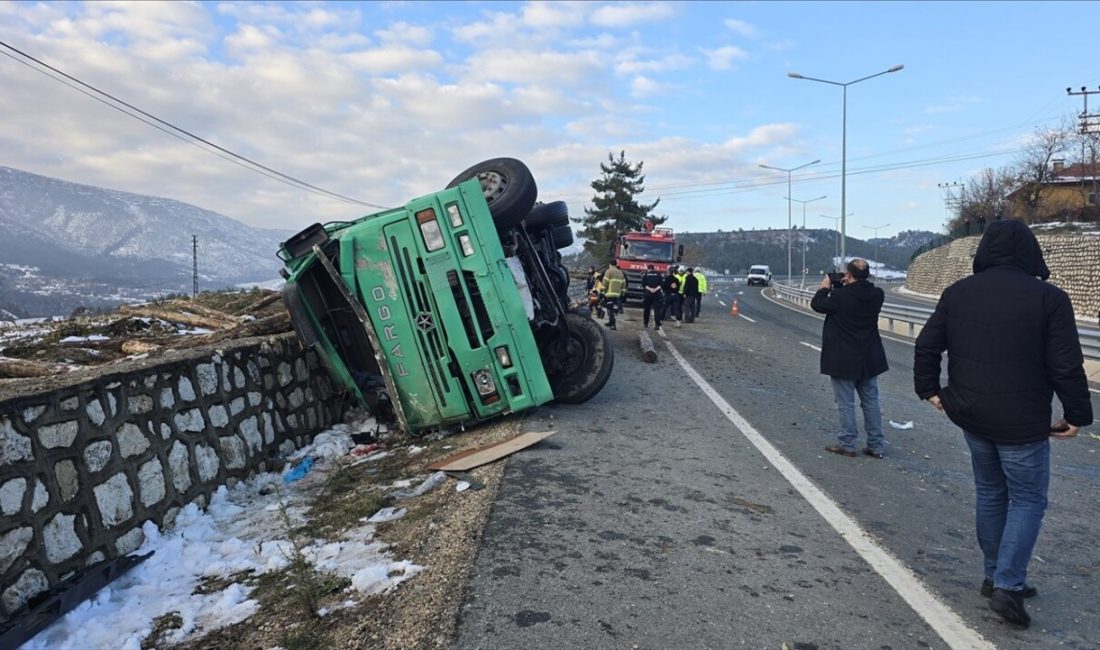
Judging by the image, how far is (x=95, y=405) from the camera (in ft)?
13.3

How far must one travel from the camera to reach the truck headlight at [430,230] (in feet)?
21.1

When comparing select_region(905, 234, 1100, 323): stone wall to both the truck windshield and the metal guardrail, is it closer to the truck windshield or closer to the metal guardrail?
the metal guardrail

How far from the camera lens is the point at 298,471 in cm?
600

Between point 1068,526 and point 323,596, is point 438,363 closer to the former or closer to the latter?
point 323,596

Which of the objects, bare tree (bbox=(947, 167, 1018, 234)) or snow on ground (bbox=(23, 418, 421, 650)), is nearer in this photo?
snow on ground (bbox=(23, 418, 421, 650))

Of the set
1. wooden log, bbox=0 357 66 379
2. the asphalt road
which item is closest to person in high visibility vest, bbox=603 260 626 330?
the asphalt road

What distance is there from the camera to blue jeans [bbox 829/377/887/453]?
6395mm

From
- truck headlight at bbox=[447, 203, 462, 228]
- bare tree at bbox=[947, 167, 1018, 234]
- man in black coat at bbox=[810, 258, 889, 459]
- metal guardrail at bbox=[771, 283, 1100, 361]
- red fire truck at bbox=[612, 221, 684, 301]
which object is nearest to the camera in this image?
man in black coat at bbox=[810, 258, 889, 459]

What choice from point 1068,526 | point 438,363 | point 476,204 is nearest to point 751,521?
point 1068,526

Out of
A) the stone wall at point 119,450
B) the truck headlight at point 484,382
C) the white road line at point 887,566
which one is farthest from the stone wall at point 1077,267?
the stone wall at point 119,450

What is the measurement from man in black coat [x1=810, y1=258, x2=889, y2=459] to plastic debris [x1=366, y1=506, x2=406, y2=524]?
12.9 ft

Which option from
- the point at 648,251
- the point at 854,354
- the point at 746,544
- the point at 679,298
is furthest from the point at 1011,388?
the point at 648,251

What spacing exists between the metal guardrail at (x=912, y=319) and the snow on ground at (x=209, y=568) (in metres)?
7.68

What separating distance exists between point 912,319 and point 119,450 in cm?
1966
